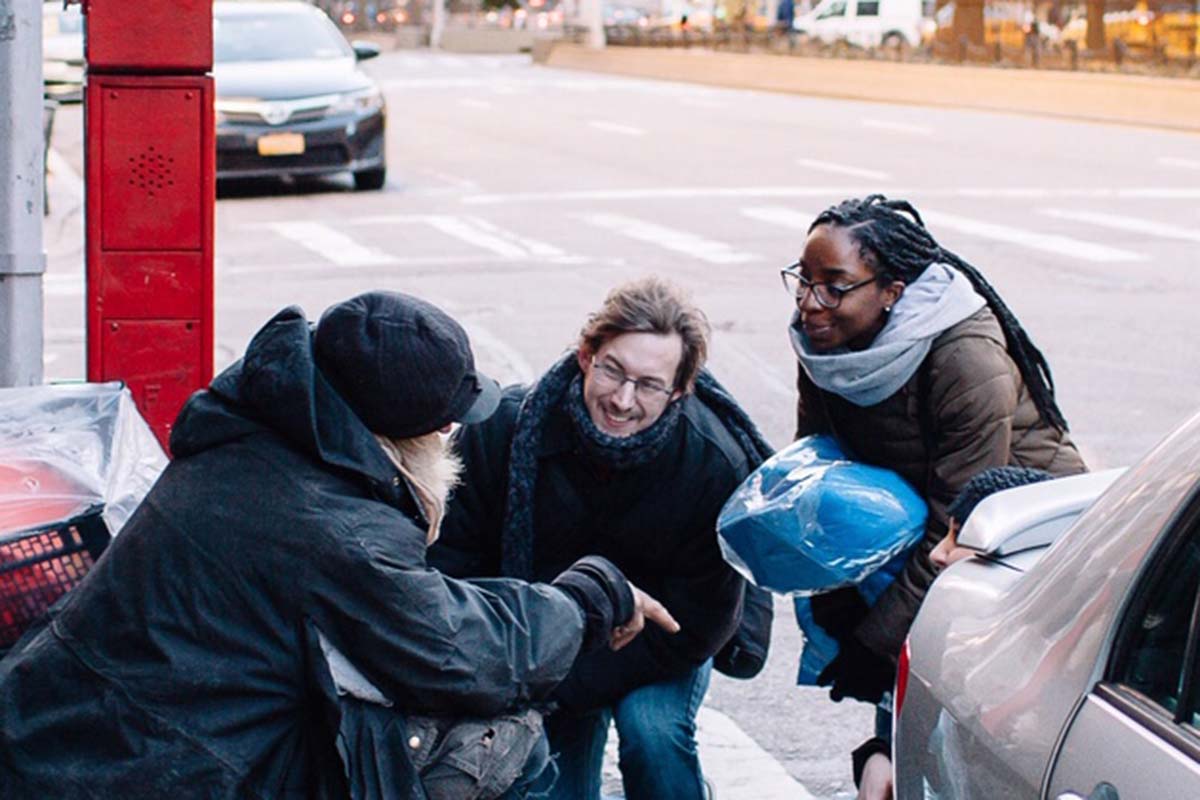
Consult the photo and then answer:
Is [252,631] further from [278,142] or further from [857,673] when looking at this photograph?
[278,142]

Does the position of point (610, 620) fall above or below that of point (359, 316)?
below

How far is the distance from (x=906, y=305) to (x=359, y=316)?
1396mm

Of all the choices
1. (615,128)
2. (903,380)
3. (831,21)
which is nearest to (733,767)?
(903,380)

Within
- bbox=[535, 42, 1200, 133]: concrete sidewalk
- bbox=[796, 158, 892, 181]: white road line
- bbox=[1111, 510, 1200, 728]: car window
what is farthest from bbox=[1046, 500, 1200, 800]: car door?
bbox=[535, 42, 1200, 133]: concrete sidewalk

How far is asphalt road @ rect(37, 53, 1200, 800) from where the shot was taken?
9844 mm

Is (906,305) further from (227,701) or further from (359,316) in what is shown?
(227,701)

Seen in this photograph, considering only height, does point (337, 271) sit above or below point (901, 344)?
below

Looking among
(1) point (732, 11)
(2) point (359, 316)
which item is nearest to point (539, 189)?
(2) point (359, 316)

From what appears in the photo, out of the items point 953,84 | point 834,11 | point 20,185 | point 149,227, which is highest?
point 834,11

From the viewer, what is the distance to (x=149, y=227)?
16.8ft

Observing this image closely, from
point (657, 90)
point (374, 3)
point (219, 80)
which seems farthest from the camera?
point (374, 3)

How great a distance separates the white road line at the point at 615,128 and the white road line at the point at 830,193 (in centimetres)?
732

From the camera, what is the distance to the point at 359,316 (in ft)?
9.77

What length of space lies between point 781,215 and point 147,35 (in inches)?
476
